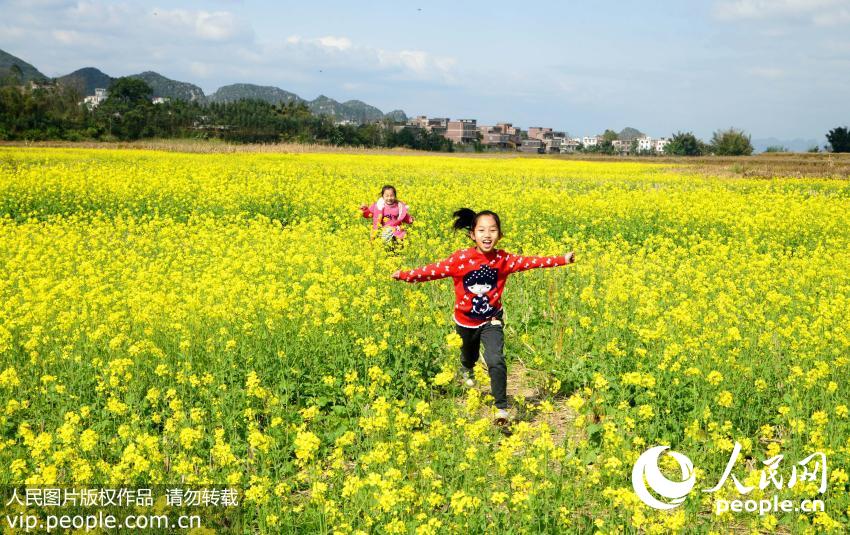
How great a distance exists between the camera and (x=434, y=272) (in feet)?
19.7

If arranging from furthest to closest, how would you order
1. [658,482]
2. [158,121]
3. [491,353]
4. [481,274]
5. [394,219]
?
[158,121] → [394,219] → [481,274] → [491,353] → [658,482]

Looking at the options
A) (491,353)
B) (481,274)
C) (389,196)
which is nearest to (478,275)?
(481,274)

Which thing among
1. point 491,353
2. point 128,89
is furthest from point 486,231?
point 128,89

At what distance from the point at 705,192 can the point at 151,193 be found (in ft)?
47.6

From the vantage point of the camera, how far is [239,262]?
8.70m

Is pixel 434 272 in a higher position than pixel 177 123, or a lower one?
lower

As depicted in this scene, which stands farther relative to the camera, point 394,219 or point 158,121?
point 158,121

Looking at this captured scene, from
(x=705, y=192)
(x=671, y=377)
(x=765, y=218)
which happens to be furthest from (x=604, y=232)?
(x=671, y=377)

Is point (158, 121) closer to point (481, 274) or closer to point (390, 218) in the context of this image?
point (390, 218)

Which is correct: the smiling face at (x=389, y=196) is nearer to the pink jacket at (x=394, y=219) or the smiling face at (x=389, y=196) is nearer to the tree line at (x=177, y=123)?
the pink jacket at (x=394, y=219)

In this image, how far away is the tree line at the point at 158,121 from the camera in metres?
54.6

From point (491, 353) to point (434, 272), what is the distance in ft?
2.72

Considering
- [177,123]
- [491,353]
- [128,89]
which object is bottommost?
[491,353]

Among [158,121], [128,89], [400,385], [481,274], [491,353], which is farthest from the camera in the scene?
[128,89]
